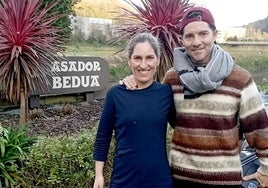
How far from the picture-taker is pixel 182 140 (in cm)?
226

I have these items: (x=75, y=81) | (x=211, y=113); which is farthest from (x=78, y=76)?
(x=211, y=113)

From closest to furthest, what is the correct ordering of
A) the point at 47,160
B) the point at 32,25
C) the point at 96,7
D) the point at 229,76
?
the point at 229,76 < the point at 47,160 < the point at 32,25 < the point at 96,7

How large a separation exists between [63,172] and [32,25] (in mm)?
2751

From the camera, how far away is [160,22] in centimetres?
566

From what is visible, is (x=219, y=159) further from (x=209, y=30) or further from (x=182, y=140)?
(x=209, y=30)

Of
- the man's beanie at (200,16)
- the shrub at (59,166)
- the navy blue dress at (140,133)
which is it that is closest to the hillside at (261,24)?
the shrub at (59,166)

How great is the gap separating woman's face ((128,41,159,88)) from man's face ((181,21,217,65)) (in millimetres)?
189

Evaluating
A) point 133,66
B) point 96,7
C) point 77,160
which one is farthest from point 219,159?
point 96,7

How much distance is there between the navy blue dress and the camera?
7.22ft

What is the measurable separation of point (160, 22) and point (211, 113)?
3.65 m

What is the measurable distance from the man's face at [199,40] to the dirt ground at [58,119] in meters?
4.83

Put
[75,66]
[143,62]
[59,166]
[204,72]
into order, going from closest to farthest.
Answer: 1. [204,72]
2. [143,62]
3. [59,166]
4. [75,66]

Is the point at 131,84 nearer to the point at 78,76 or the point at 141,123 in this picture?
the point at 141,123

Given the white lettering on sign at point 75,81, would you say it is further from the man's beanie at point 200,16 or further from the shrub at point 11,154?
the man's beanie at point 200,16
